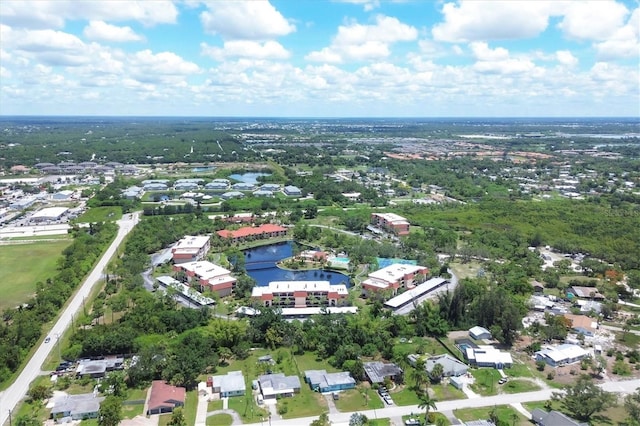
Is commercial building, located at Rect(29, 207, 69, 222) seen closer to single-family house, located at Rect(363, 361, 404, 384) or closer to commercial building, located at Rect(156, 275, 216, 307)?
commercial building, located at Rect(156, 275, 216, 307)

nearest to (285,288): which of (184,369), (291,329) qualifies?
(291,329)

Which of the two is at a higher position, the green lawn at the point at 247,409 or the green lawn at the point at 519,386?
the green lawn at the point at 247,409

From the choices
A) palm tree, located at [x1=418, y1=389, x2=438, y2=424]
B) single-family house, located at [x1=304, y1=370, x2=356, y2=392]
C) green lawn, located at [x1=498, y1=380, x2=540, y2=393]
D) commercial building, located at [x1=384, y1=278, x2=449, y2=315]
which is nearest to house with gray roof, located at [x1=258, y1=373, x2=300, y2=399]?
single-family house, located at [x1=304, y1=370, x2=356, y2=392]

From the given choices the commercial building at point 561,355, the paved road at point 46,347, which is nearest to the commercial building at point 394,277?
the commercial building at point 561,355

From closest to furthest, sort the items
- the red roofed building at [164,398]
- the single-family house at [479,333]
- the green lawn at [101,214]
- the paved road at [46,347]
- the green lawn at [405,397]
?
1. the red roofed building at [164,398]
2. the paved road at [46,347]
3. the green lawn at [405,397]
4. the single-family house at [479,333]
5. the green lawn at [101,214]

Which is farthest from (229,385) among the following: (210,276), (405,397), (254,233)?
(254,233)

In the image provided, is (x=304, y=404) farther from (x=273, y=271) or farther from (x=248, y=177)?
(x=248, y=177)

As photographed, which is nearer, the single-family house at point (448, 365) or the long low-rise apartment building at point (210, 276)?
the single-family house at point (448, 365)

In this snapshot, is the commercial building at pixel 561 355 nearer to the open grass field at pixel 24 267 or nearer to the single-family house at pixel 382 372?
the single-family house at pixel 382 372

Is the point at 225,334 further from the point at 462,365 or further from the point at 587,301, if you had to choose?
the point at 587,301
